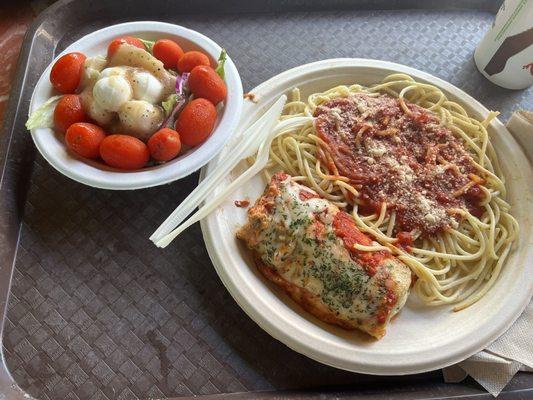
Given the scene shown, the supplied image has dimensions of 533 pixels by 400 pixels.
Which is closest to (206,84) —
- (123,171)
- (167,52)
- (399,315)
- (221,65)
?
(221,65)

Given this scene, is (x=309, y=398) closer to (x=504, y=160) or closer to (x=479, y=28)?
(x=504, y=160)

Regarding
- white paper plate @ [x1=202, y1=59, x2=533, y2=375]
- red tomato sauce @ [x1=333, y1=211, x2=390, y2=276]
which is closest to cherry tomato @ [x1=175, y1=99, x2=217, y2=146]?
white paper plate @ [x1=202, y1=59, x2=533, y2=375]

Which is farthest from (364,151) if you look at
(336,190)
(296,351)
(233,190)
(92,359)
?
(92,359)

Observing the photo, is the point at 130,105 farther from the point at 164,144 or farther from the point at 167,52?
the point at 167,52

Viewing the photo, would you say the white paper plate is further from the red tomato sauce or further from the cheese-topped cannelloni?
the red tomato sauce

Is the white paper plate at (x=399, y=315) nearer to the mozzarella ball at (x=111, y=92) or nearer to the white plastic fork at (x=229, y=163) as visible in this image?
the white plastic fork at (x=229, y=163)
